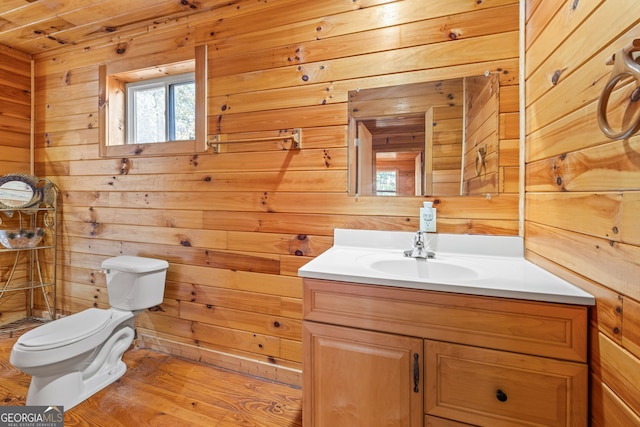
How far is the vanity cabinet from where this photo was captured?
2.86ft

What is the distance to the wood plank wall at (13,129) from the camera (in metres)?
2.40

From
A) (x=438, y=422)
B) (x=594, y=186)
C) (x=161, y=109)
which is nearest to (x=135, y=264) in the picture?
(x=161, y=109)

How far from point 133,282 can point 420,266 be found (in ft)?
5.65

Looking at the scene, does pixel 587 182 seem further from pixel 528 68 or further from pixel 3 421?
pixel 3 421

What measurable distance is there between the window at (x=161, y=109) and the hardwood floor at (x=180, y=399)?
1.58m

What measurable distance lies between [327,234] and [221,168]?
831 millimetres

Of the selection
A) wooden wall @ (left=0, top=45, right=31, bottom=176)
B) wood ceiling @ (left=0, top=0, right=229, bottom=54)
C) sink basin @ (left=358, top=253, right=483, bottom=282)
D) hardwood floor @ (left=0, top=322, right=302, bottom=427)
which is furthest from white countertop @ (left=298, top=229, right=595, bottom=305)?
wooden wall @ (left=0, top=45, right=31, bottom=176)

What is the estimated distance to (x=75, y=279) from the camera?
242cm

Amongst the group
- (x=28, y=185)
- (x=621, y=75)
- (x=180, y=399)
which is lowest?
(x=180, y=399)

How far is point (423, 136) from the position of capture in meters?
1.50

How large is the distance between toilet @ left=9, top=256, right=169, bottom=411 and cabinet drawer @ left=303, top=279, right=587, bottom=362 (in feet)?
4.17

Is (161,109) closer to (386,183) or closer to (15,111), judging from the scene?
(15,111)

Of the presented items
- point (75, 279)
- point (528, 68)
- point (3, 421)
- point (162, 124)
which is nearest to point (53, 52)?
point (162, 124)

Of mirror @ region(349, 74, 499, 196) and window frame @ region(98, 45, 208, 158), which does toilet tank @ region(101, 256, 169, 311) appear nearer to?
window frame @ region(98, 45, 208, 158)
